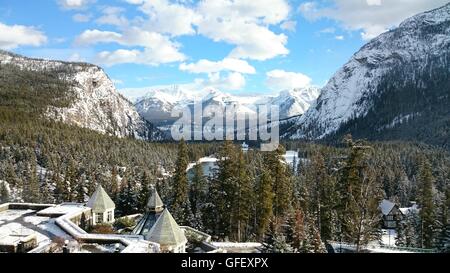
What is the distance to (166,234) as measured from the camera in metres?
22.9

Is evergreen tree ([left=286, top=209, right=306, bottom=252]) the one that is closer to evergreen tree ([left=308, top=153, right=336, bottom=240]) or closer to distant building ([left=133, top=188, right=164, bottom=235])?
evergreen tree ([left=308, top=153, right=336, bottom=240])

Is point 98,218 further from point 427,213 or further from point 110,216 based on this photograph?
point 427,213

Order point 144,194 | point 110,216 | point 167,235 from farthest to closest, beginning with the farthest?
point 144,194, point 110,216, point 167,235

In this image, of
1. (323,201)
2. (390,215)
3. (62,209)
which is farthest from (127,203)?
(390,215)

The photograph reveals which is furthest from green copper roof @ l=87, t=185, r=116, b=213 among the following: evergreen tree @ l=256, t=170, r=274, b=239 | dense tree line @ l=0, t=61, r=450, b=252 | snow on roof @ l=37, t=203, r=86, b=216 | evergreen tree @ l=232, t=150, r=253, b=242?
evergreen tree @ l=256, t=170, r=274, b=239

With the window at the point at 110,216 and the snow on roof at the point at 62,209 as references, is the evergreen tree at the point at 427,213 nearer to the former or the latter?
the window at the point at 110,216

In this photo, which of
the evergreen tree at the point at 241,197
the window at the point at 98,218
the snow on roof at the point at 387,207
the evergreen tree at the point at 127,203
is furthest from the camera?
the snow on roof at the point at 387,207

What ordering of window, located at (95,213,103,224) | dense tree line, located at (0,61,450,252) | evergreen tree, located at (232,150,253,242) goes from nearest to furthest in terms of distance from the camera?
dense tree line, located at (0,61,450,252) < window, located at (95,213,103,224) < evergreen tree, located at (232,150,253,242)

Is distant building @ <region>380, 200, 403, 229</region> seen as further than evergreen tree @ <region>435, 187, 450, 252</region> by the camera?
Yes

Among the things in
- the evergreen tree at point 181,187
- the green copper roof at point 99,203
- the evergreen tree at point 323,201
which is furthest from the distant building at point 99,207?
the evergreen tree at point 323,201

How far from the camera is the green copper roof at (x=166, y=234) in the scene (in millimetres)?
22734

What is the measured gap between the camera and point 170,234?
2294cm

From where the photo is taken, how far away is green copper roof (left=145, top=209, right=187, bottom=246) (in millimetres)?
22734
